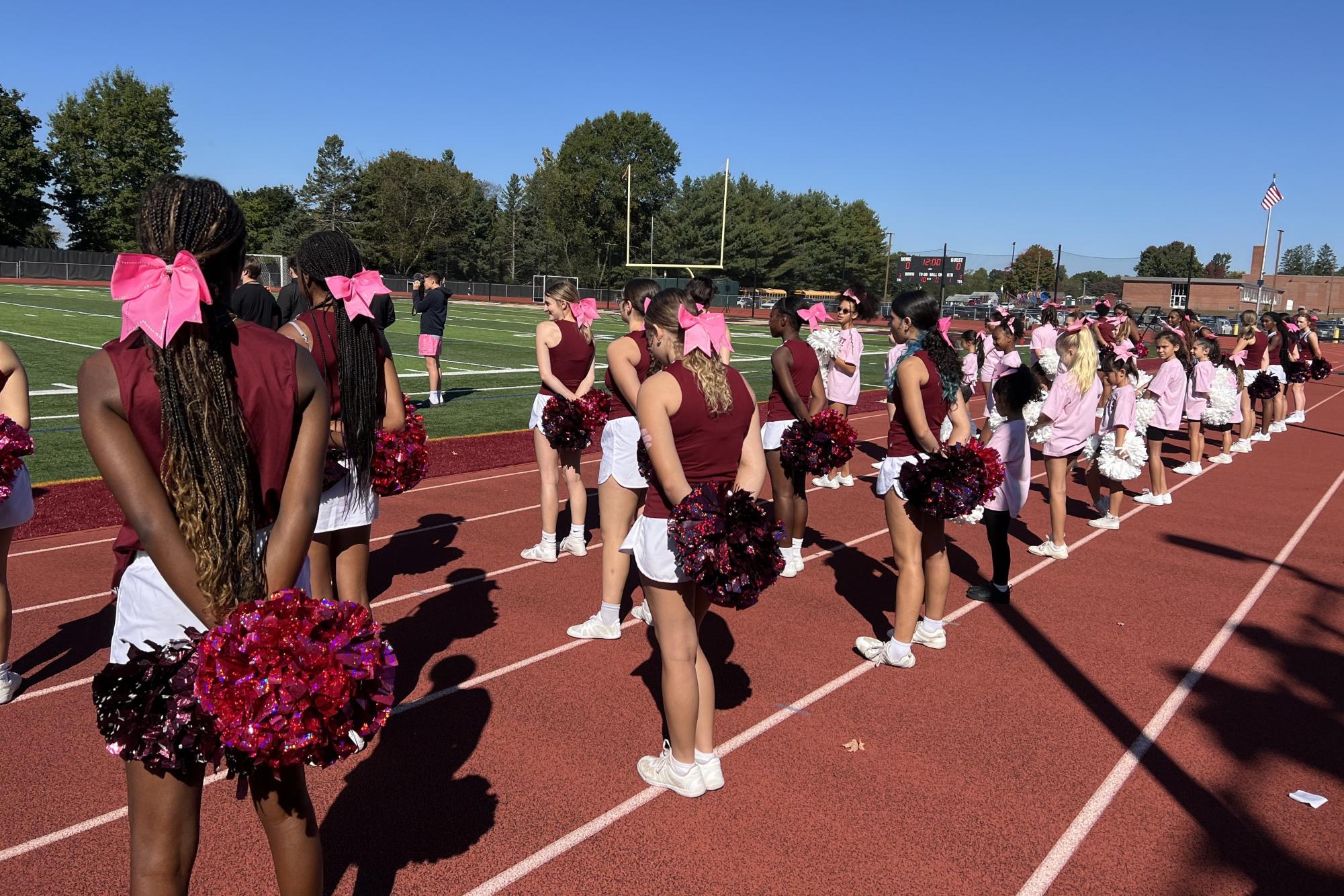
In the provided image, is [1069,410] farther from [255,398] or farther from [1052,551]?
[255,398]

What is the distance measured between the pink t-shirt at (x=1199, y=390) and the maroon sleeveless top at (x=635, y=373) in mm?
8931

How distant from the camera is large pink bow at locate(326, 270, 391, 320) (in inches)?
148

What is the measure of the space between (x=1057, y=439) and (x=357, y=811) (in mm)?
6416

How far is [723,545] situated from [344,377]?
5.93ft

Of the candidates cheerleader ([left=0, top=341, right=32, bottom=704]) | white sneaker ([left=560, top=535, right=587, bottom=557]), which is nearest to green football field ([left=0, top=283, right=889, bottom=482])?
cheerleader ([left=0, top=341, right=32, bottom=704])

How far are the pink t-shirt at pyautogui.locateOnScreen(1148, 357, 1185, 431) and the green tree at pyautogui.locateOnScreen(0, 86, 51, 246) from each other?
246 ft

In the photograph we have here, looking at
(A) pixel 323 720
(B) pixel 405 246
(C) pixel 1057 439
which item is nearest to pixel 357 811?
(A) pixel 323 720

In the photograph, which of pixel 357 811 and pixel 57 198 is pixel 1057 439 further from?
pixel 57 198

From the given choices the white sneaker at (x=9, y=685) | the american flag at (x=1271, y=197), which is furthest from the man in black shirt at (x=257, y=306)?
the american flag at (x=1271, y=197)

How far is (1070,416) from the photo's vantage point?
779cm

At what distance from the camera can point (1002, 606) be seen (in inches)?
248

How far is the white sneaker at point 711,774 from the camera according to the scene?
369 cm

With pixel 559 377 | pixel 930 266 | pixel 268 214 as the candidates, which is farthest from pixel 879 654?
pixel 268 214

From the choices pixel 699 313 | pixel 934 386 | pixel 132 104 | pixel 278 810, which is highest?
pixel 132 104
